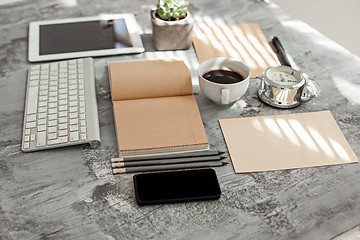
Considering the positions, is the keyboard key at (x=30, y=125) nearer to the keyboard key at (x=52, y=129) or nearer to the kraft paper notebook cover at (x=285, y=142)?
the keyboard key at (x=52, y=129)

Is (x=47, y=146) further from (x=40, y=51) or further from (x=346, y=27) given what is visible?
(x=346, y=27)

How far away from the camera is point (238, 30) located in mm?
1410

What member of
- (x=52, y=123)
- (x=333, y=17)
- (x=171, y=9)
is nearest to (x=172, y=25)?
(x=171, y=9)

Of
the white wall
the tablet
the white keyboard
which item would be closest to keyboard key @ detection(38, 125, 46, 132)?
the white keyboard

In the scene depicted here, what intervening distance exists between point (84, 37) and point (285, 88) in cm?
69

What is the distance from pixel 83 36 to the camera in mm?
1352

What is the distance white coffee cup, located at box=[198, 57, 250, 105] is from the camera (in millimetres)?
1024

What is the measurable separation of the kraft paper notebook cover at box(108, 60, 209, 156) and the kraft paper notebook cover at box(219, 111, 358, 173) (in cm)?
9

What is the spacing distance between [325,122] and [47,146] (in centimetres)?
69

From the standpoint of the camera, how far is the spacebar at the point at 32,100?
1.05m

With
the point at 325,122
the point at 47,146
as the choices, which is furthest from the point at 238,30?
the point at 47,146

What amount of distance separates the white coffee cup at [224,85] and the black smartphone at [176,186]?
0.76ft

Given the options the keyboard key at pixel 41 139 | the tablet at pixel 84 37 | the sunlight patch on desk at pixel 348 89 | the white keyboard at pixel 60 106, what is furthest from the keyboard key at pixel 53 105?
the sunlight patch on desk at pixel 348 89

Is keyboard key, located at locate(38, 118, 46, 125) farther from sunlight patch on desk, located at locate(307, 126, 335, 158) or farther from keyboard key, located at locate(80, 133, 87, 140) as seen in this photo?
sunlight patch on desk, located at locate(307, 126, 335, 158)
